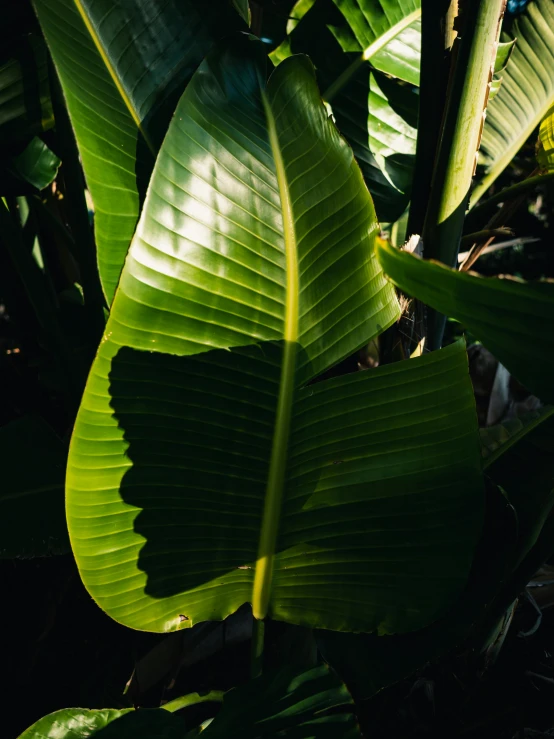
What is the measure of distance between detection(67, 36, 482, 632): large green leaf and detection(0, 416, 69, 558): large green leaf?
0.17 m

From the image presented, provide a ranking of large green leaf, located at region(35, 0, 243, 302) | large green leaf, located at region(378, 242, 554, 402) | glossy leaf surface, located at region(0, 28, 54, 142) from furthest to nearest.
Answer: glossy leaf surface, located at region(0, 28, 54, 142) → large green leaf, located at region(35, 0, 243, 302) → large green leaf, located at region(378, 242, 554, 402)

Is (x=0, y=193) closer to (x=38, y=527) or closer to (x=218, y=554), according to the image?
(x=38, y=527)

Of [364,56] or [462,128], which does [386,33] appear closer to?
[364,56]

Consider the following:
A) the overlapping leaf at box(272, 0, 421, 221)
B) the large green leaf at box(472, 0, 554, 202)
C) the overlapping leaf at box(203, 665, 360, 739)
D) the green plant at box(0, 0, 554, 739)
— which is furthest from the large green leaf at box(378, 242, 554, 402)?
the large green leaf at box(472, 0, 554, 202)

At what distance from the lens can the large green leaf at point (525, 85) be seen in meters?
0.85

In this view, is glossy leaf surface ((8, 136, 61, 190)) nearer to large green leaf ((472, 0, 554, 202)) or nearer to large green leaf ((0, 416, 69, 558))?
large green leaf ((0, 416, 69, 558))

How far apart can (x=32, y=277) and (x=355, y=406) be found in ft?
1.83

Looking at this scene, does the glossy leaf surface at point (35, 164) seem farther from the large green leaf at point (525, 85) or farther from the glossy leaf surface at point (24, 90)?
the large green leaf at point (525, 85)

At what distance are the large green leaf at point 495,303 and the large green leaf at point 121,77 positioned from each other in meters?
0.36

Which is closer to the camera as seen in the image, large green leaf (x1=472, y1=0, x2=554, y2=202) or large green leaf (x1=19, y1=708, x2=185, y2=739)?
large green leaf (x1=19, y1=708, x2=185, y2=739)

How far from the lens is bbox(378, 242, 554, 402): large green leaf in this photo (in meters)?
0.27

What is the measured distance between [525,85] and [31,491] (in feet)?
3.01

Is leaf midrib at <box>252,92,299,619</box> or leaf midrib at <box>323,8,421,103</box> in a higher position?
leaf midrib at <box>323,8,421,103</box>

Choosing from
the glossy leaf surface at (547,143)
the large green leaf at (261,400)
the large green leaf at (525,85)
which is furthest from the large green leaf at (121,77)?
the large green leaf at (525,85)
